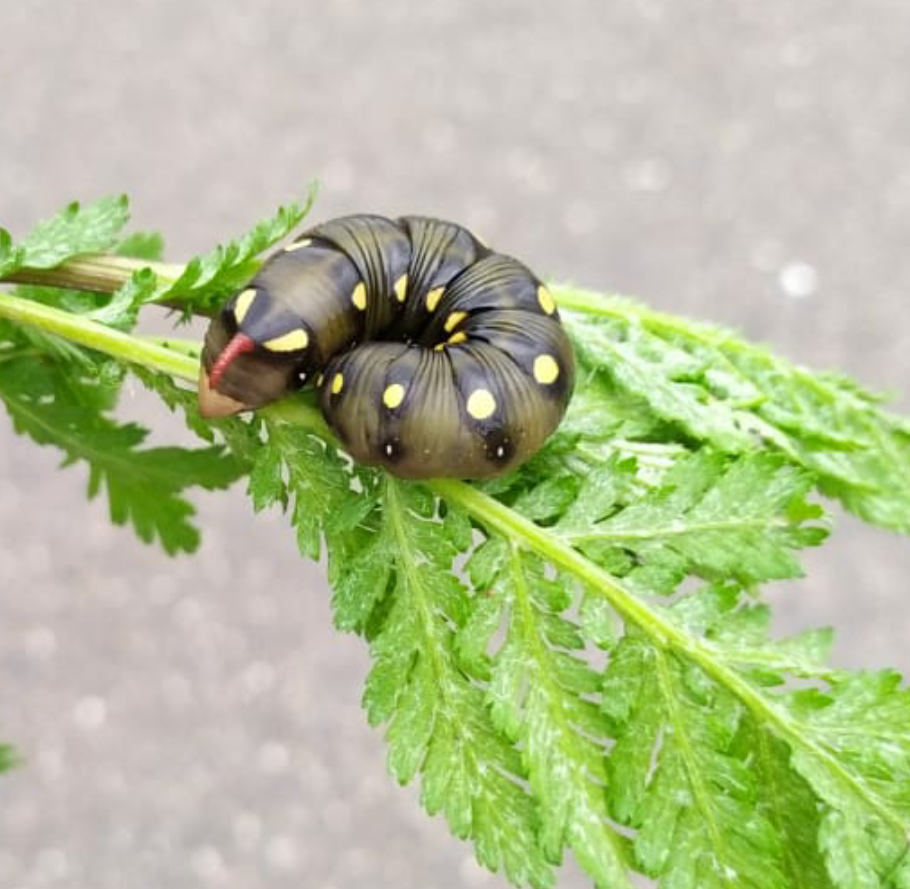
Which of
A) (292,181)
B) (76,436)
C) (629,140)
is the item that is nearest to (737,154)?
(629,140)

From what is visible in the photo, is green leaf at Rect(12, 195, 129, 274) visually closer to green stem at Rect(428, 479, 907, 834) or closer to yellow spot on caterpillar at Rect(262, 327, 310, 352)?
yellow spot on caterpillar at Rect(262, 327, 310, 352)

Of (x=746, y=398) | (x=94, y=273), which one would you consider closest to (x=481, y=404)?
(x=746, y=398)

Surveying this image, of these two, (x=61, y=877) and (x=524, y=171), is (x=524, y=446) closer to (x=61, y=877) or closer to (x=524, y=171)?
(x=61, y=877)

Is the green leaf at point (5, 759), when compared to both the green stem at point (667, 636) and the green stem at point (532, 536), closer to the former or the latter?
the green stem at point (532, 536)

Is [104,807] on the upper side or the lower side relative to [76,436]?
lower

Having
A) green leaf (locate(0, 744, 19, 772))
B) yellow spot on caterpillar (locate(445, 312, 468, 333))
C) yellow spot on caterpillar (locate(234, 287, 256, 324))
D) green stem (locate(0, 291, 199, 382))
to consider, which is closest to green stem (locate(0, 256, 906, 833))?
green stem (locate(0, 291, 199, 382))
